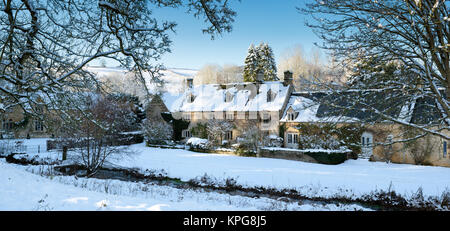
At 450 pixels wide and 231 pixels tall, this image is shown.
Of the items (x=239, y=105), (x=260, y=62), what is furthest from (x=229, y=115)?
(x=260, y=62)

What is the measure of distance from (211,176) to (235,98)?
675 inches

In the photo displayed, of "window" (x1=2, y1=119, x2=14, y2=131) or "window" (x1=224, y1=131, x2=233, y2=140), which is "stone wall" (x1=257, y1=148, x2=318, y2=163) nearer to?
"window" (x1=224, y1=131, x2=233, y2=140)

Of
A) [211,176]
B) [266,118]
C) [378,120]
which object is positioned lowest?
[211,176]

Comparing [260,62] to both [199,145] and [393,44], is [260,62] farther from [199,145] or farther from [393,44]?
[393,44]

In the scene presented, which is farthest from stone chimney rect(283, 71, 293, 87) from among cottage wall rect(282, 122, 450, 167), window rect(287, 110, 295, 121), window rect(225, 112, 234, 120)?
cottage wall rect(282, 122, 450, 167)

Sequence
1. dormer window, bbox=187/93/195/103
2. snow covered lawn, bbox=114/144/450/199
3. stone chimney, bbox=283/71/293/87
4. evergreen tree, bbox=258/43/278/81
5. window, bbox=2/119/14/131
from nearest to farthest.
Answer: snow covered lawn, bbox=114/144/450/199 → stone chimney, bbox=283/71/293/87 → window, bbox=2/119/14/131 → dormer window, bbox=187/93/195/103 → evergreen tree, bbox=258/43/278/81

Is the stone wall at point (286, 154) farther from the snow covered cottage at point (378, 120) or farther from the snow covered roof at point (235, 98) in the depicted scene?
the snow covered roof at point (235, 98)

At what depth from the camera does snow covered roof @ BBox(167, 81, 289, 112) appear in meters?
29.3

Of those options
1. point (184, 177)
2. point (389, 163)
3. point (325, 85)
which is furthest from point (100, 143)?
point (389, 163)

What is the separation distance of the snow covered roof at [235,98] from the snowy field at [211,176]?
354 inches

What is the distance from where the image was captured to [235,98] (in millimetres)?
31375

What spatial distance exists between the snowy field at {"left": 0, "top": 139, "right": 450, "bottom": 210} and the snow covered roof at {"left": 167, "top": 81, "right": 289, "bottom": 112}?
29.5 feet

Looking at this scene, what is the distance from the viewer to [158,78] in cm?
775

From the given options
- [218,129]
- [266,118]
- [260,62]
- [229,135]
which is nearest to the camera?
[218,129]
